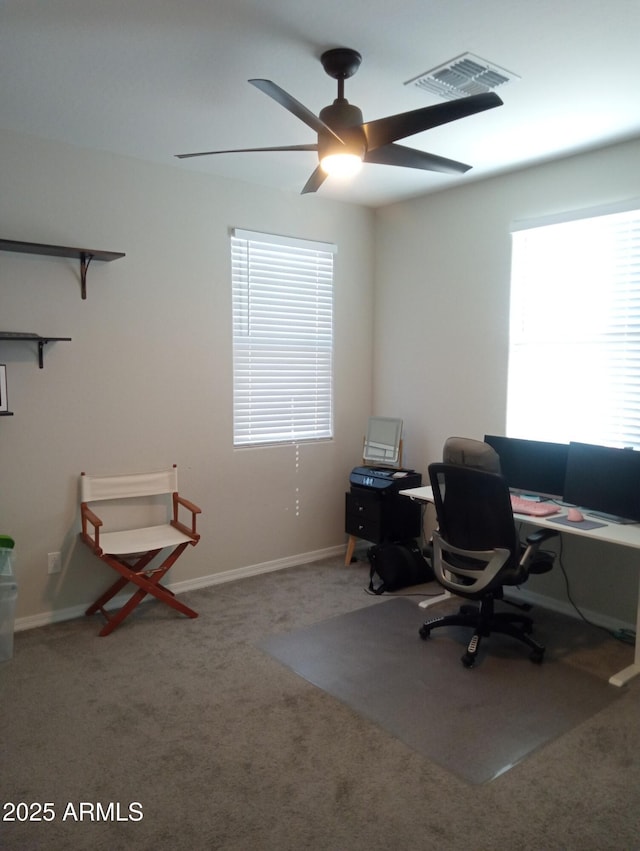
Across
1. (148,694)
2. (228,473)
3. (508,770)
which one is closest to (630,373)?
(508,770)

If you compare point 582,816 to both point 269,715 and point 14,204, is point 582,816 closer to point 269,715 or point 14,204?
point 269,715

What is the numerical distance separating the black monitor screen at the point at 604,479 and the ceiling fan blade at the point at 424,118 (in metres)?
1.95

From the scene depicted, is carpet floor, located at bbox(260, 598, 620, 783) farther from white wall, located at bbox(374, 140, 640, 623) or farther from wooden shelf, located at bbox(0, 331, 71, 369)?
wooden shelf, located at bbox(0, 331, 71, 369)

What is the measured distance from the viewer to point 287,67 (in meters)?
2.58

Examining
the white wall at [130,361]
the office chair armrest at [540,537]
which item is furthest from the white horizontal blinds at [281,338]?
the office chair armrest at [540,537]

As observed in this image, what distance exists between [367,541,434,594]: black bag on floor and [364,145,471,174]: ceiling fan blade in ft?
8.14

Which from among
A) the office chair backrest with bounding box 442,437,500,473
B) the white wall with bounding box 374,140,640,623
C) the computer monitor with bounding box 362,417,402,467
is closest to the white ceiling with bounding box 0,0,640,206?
the white wall with bounding box 374,140,640,623

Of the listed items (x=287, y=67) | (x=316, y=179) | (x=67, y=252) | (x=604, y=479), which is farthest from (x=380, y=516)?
(x=287, y=67)

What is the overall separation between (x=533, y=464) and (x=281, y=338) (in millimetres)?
1959

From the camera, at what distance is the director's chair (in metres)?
3.50

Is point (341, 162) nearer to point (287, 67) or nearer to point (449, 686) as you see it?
point (287, 67)

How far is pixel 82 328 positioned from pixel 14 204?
29.1 inches

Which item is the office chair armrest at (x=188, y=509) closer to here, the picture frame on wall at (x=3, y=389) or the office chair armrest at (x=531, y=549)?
Answer: the picture frame on wall at (x=3, y=389)

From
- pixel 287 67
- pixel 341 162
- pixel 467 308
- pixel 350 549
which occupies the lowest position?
pixel 350 549
